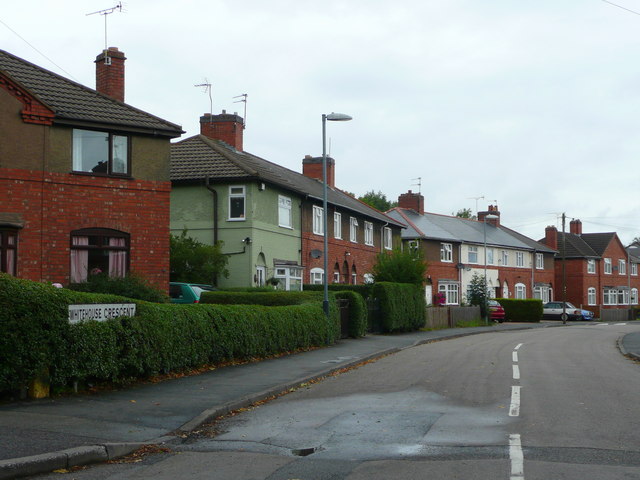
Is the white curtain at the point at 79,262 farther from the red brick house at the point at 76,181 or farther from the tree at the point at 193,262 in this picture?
the tree at the point at 193,262

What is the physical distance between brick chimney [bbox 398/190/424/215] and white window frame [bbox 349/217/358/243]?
21.9 m

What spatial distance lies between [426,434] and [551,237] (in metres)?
70.9

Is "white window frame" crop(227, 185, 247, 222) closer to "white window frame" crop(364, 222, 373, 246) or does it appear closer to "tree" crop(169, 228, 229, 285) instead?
"tree" crop(169, 228, 229, 285)

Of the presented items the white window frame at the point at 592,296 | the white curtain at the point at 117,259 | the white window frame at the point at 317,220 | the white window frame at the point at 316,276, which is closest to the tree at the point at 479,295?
the white window frame at the point at 316,276

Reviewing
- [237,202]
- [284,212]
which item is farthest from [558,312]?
[237,202]

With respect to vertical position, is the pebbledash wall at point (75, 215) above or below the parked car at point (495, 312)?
above

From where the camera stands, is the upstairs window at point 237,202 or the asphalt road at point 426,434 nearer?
the asphalt road at point 426,434

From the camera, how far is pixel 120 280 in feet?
72.3

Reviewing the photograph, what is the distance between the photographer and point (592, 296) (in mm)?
75625

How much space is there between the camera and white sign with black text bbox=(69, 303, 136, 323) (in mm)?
11586

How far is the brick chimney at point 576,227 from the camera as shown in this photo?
82.8m

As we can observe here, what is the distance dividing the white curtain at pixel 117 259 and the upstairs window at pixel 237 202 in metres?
8.18

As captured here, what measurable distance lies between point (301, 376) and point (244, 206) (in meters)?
16.9

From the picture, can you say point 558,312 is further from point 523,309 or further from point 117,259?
point 117,259
